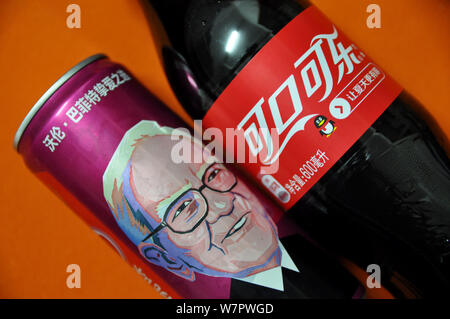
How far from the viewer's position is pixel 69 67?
3.13 feet

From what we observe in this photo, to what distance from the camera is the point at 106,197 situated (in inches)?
26.6

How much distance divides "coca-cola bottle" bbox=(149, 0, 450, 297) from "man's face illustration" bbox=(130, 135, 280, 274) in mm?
105

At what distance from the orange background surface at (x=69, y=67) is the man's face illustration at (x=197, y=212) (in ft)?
0.93

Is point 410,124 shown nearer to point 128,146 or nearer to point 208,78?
point 208,78

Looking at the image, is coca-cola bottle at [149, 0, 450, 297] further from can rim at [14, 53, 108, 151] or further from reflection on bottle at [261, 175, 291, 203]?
can rim at [14, 53, 108, 151]

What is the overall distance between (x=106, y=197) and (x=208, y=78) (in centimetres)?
31

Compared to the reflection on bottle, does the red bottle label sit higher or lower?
higher

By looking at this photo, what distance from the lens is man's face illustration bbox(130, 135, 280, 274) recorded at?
655mm

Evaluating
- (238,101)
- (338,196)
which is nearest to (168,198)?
(238,101)

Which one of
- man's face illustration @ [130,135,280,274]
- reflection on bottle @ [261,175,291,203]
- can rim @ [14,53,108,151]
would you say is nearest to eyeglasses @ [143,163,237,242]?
man's face illustration @ [130,135,280,274]

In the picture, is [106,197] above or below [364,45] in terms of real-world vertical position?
below

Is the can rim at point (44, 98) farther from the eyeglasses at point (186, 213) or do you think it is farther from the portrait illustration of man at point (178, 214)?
the eyeglasses at point (186, 213)

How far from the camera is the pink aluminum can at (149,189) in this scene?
66 centimetres

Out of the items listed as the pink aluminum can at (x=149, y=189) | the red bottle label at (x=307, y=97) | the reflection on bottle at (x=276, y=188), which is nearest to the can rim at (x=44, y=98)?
the pink aluminum can at (x=149, y=189)
